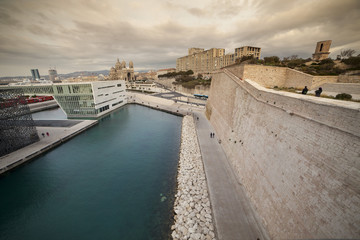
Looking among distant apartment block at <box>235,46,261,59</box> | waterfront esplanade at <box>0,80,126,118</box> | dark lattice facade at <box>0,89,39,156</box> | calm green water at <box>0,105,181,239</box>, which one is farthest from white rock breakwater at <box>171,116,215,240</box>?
distant apartment block at <box>235,46,261,59</box>

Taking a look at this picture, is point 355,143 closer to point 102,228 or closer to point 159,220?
point 159,220

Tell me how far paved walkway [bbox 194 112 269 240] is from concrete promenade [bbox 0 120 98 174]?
70.6 feet

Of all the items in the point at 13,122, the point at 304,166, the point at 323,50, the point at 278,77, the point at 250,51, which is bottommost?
the point at 13,122

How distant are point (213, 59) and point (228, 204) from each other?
8336 cm

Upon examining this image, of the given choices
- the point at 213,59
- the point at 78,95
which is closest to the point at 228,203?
the point at 78,95

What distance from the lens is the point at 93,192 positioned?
41.7 feet

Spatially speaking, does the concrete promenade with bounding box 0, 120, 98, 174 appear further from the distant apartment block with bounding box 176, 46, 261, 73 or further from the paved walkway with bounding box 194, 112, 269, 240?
the distant apartment block with bounding box 176, 46, 261, 73

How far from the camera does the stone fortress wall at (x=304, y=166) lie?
4648 mm

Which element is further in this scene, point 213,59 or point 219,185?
point 213,59

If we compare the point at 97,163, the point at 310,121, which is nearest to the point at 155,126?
the point at 97,163

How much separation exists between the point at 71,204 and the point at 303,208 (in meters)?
16.2

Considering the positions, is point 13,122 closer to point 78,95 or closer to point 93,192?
point 93,192

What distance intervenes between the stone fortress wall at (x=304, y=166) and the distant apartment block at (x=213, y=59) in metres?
55.9

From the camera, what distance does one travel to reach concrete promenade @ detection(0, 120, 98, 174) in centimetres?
1547
